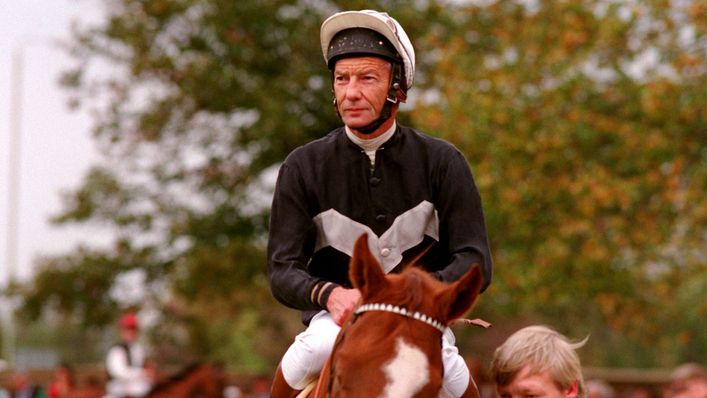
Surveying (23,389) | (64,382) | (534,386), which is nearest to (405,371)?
(534,386)

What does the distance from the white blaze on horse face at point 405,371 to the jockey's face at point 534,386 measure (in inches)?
64.3

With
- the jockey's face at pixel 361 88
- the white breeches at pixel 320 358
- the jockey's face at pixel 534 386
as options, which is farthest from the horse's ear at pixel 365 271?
the jockey's face at pixel 534 386

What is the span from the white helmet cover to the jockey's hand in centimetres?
106

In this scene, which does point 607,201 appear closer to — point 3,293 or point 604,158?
point 604,158

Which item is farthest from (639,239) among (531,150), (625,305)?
(625,305)

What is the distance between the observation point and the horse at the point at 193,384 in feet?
51.8

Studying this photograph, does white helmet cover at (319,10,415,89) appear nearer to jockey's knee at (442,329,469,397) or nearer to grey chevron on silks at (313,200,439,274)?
grey chevron on silks at (313,200,439,274)

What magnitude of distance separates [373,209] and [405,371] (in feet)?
3.79

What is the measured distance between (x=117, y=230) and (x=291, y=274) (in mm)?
21533

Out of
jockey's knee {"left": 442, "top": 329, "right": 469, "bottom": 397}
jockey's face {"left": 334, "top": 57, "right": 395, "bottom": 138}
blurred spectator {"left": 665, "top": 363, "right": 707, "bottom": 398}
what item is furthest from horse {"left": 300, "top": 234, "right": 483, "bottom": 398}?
blurred spectator {"left": 665, "top": 363, "right": 707, "bottom": 398}

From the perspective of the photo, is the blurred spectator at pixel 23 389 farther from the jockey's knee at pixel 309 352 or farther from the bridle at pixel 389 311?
the bridle at pixel 389 311

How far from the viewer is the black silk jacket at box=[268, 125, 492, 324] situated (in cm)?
467

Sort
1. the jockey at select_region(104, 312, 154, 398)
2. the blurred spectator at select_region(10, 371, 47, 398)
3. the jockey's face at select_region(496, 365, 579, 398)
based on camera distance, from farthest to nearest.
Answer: the blurred spectator at select_region(10, 371, 47, 398) < the jockey at select_region(104, 312, 154, 398) < the jockey's face at select_region(496, 365, 579, 398)

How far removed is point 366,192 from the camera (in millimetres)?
4766
